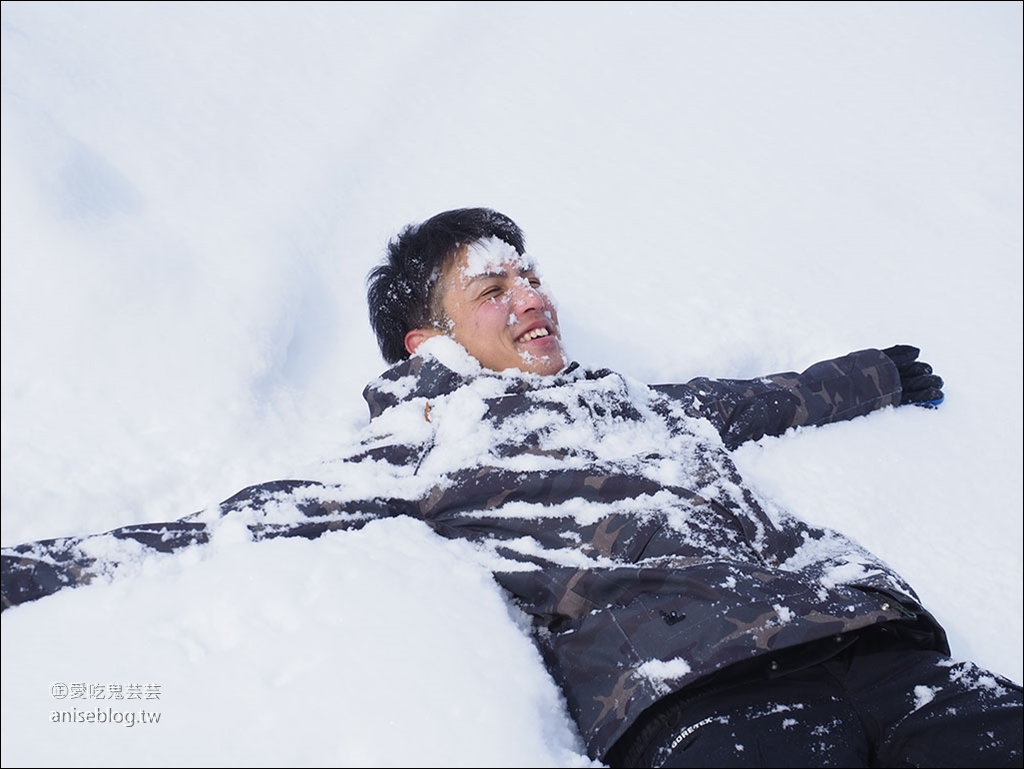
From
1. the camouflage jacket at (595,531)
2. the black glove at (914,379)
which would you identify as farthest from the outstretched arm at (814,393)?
the camouflage jacket at (595,531)

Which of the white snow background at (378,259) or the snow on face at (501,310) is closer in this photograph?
the white snow background at (378,259)

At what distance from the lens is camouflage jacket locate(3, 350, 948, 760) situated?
108cm

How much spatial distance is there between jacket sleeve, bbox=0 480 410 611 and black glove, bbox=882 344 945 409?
5.18 ft

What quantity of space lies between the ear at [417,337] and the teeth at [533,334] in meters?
0.22

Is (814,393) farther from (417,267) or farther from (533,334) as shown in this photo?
(417,267)

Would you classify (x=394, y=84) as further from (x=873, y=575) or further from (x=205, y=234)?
(x=873, y=575)

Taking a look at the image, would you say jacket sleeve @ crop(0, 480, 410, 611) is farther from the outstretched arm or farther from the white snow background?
the outstretched arm

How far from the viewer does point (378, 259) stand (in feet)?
8.13

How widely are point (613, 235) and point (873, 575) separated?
1.70 metres

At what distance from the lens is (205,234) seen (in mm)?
2229

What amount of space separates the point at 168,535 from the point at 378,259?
145 centimetres

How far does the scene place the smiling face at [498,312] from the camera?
5.10 feet

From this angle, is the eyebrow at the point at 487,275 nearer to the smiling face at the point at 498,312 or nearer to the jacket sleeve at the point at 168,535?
the smiling face at the point at 498,312

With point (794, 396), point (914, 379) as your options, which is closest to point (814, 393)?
point (794, 396)
